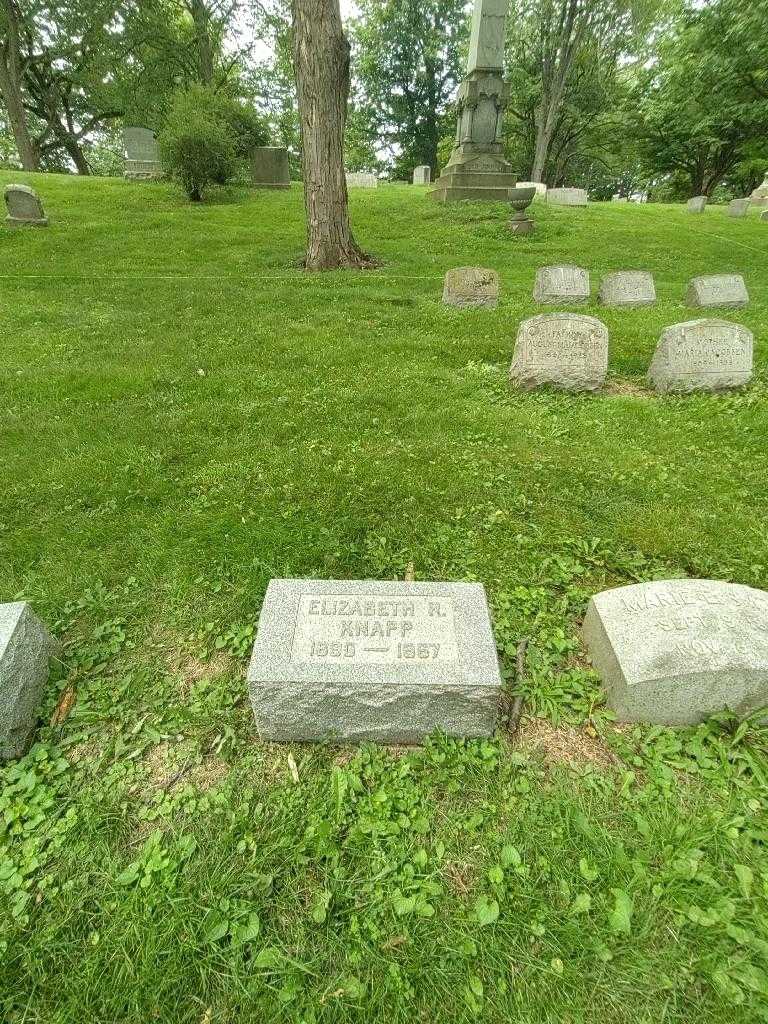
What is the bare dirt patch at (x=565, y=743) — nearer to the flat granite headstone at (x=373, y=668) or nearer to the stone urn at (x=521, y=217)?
the flat granite headstone at (x=373, y=668)

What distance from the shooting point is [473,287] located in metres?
9.29

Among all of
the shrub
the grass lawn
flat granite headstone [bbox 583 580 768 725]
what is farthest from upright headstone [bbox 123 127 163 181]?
flat granite headstone [bbox 583 580 768 725]

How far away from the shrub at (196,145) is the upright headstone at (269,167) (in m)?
1.51

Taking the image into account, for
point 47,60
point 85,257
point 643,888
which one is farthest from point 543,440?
point 47,60

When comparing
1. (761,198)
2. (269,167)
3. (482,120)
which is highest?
(482,120)

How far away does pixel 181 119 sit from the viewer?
53.7 feet

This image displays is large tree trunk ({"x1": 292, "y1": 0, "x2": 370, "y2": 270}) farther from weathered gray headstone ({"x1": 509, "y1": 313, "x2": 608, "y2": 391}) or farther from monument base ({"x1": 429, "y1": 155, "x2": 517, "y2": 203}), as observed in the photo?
monument base ({"x1": 429, "y1": 155, "x2": 517, "y2": 203})

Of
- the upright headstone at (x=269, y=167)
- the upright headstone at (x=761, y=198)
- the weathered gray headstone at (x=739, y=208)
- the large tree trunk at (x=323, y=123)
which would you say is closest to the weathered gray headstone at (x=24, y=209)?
the upright headstone at (x=269, y=167)

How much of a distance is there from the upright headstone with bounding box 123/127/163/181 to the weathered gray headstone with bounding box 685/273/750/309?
2233 cm

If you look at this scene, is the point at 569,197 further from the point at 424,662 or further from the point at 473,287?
the point at 424,662

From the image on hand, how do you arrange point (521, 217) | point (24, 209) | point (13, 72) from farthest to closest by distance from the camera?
point (13, 72), point (521, 217), point (24, 209)

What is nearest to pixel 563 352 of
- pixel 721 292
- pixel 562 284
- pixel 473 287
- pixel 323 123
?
pixel 473 287

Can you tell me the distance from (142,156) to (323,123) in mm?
16853

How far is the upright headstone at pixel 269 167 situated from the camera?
66.2 feet
